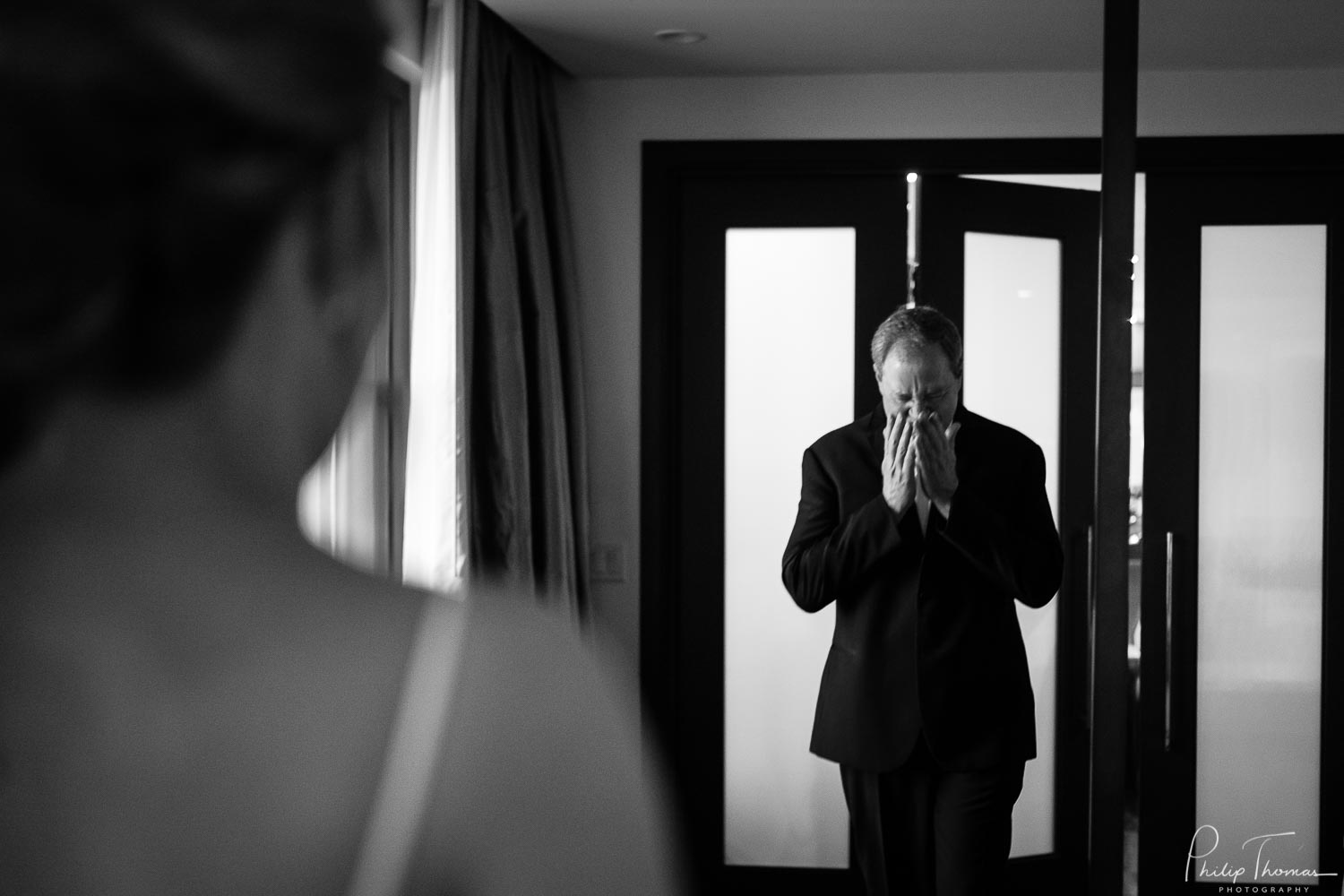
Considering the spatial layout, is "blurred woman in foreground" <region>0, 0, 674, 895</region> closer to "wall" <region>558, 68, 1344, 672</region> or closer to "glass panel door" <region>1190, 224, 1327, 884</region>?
"wall" <region>558, 68, 1344, 672</region>

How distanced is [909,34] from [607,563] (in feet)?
5.40

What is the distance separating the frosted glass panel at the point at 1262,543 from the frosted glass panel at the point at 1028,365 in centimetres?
40

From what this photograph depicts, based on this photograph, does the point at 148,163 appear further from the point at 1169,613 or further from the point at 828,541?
the point at 1169,613

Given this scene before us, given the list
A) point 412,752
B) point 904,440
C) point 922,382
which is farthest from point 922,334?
point 412,752

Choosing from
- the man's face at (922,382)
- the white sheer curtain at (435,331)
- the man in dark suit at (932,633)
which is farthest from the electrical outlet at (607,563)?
the man's face at (922,382)

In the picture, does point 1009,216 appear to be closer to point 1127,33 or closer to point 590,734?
point 1127,33

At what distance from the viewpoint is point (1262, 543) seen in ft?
10.7

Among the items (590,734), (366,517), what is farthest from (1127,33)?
(590,734)

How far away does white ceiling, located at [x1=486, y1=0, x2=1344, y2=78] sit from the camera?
2.71m

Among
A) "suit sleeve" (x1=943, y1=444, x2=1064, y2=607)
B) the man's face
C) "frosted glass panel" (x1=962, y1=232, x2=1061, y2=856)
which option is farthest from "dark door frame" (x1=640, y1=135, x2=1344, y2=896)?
"suit sleeve" (x1=943, y1=444, x2=1064, y2=607)

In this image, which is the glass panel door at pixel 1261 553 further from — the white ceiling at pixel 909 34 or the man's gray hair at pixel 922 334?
the man's gray hair at pixel 922 334

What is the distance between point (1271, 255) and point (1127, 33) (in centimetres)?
143

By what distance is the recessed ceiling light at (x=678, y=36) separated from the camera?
2.89 metres

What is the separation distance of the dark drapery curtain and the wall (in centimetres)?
20
